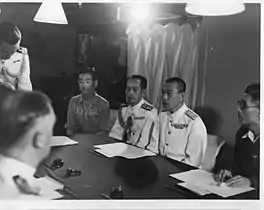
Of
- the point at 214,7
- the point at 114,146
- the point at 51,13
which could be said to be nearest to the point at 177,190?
the point at 114,146

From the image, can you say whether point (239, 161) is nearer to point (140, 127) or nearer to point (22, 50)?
point (140, 127)

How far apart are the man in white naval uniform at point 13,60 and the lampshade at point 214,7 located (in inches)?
23.3

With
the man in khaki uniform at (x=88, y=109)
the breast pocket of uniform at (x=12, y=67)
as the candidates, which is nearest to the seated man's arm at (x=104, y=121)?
the man in khaki uniform at (x=88, y=109)

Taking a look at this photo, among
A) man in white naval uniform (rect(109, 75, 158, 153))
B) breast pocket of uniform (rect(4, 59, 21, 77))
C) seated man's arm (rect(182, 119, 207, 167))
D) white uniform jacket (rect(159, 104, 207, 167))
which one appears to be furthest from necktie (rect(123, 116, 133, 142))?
breast pocket of uniform (rect(4, 59, 21, 77))

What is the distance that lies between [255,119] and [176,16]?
1.50 feet

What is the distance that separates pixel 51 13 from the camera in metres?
1.34

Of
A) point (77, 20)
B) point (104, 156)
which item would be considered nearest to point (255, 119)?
point (104, 156)

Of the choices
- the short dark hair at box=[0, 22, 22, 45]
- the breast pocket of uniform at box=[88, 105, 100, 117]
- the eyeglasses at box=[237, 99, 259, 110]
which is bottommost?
the breast pocket of uniform at box=[88, 105, 100, 117]

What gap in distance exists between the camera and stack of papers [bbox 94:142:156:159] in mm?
1377

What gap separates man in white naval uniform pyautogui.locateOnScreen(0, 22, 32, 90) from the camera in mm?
1338

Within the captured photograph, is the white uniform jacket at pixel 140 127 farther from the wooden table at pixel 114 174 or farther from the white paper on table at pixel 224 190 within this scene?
the white paper on table at pixel 224 190

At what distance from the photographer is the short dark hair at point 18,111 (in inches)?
51.4

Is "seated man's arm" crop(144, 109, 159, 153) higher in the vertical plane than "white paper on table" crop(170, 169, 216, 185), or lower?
higher

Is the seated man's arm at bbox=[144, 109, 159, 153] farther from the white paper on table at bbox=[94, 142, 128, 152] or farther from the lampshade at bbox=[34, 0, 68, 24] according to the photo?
the lampshade at bbox=[34, 0, 68, 24]
